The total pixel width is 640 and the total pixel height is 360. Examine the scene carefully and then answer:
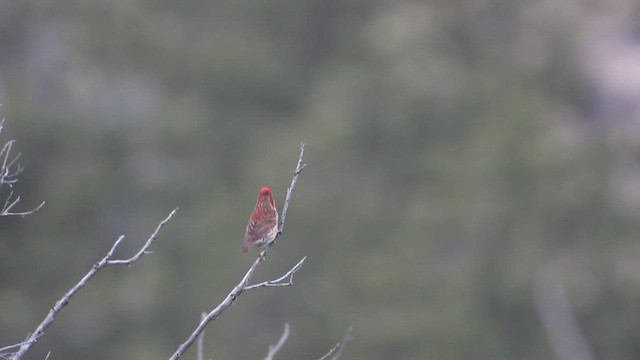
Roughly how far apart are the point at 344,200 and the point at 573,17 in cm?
938

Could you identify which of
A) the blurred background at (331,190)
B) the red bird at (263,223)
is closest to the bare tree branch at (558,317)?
the blurred background at (331,190)

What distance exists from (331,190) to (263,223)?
56.0ft

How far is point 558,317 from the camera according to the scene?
2356 centimetres

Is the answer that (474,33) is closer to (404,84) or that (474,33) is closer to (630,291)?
(404,84)

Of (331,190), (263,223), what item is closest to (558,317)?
(331,190)

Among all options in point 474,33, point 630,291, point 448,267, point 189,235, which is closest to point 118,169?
point 189,235

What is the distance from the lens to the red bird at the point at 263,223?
7.82 metres

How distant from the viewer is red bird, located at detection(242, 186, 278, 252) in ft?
25.7

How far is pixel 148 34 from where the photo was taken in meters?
30.5

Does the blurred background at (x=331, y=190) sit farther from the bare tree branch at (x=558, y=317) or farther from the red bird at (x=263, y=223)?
the red bird at (x=263, y=223)

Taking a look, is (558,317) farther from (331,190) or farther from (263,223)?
(263,223)

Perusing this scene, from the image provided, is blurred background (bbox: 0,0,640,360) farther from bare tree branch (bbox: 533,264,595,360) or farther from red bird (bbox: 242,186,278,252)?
red bird (bbox: 242,186,278,252)

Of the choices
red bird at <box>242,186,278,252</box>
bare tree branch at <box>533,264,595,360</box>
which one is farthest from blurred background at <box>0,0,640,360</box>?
red bird at <box>242,186,278,252</box>

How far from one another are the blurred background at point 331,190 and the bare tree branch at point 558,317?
0.11 ft
